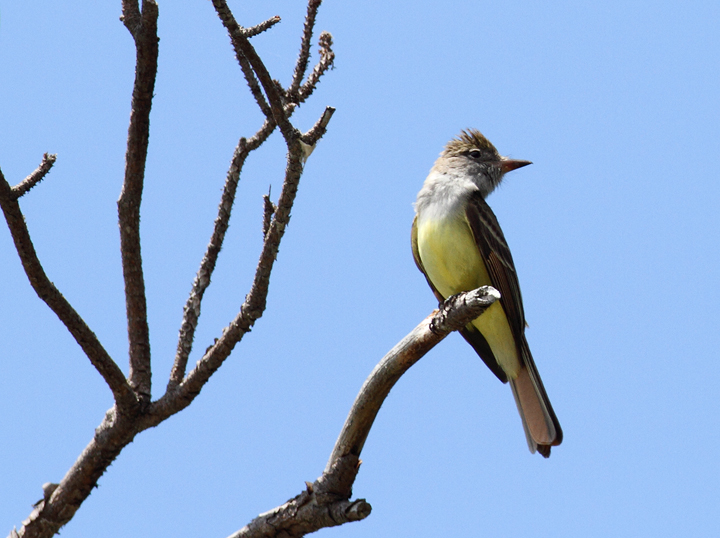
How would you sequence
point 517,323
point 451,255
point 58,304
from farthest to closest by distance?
point 517,323
point 451,255
point 58,304

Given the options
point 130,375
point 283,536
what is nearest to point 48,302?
point 130,375

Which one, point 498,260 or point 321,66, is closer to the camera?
point 321,66

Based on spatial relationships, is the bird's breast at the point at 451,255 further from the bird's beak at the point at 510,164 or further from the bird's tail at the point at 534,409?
the bird's beak at the point at 510,164

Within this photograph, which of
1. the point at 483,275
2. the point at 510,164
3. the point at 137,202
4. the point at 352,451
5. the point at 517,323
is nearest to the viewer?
the point at 352,451

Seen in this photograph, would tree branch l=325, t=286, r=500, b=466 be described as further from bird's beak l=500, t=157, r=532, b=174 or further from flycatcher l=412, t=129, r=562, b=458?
bird's beak l=500, t=157, r=532, b=174

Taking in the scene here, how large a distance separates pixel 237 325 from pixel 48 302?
108cm

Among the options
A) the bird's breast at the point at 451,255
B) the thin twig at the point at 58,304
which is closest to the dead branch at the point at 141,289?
the thin twig at the point at 58,304

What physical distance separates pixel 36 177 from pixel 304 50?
1912mm

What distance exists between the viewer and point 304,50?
195 inches

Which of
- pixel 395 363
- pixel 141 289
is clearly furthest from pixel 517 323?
pixel 141 289

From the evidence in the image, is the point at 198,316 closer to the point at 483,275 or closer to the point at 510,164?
the point at 483,275

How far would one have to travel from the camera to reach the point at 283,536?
416 centimetres

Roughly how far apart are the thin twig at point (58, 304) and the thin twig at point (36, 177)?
124 mm

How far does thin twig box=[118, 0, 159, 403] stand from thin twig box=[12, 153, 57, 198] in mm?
456
